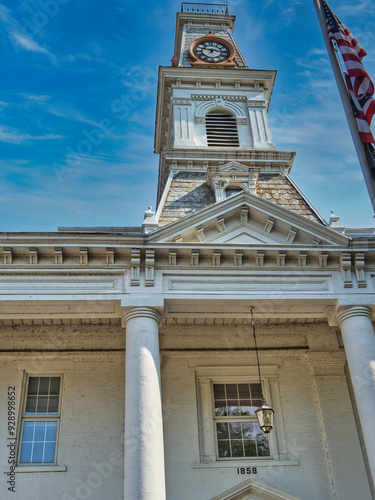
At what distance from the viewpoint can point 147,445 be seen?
1093 centimetres

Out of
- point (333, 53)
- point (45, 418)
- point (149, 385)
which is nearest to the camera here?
point (333, 53)

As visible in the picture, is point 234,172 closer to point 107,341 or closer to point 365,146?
point 107,341

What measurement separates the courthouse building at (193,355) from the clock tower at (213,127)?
24cm

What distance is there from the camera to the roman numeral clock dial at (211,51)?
75.8ft

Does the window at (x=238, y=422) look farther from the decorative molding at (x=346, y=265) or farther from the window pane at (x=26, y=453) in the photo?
the window pane at (x=26, y=453)

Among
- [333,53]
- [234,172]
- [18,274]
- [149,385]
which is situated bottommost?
[149,385]

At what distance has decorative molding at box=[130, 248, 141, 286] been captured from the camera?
1302 centimetres

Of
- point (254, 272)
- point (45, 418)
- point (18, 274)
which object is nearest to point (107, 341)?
point (45, 418)

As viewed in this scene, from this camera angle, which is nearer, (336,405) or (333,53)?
(333,53)

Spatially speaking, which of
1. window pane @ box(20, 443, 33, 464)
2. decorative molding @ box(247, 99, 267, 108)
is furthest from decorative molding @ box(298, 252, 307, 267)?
decorative molding @ box(247, 99, 267, 108)

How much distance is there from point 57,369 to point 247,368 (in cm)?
524

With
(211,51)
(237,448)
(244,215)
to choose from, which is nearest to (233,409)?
(237,448)

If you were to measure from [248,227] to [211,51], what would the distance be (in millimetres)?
12416

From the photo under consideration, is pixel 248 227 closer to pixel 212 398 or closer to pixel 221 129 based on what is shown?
pixel 212 398
